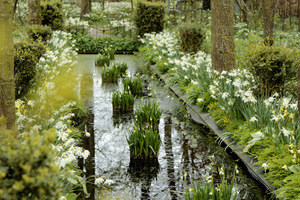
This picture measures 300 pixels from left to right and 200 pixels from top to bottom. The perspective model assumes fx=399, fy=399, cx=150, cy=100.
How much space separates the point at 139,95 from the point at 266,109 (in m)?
4.41

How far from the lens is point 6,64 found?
343 cm

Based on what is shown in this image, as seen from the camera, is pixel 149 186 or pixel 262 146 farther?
pixel 262 146

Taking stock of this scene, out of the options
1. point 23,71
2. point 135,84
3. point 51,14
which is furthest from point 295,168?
point 51,14

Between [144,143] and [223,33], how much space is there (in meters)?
3.93

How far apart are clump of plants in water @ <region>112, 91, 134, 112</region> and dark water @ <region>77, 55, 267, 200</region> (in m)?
0.22

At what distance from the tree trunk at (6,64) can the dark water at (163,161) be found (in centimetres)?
164

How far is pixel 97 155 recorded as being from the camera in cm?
589

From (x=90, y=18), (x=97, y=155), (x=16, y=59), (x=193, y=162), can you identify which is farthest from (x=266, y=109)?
(x=90, y=18)

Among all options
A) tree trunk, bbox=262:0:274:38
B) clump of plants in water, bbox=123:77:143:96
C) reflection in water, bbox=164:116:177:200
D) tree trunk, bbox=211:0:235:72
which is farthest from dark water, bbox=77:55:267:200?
tree trunk, bbox=262:0:274:38

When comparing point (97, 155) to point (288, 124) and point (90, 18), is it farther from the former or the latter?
point (90, 18)

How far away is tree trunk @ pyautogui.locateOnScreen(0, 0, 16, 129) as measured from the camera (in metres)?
3.36

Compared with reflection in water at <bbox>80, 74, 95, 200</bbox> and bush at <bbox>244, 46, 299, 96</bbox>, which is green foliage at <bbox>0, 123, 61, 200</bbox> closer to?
reflection in water at <bbox>80, 74, 95, 200</bbox>

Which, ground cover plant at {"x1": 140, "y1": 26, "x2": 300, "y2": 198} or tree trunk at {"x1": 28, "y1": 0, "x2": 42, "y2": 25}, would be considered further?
tree trunk at {"x1": 28, "y1": 0, "x2": 42, "y2": 25}

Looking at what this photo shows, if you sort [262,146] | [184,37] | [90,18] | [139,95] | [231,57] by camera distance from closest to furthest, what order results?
1. [262,146]
2. [231,57]
3. [139,95]
4. [184,37]
5. [90,18]
